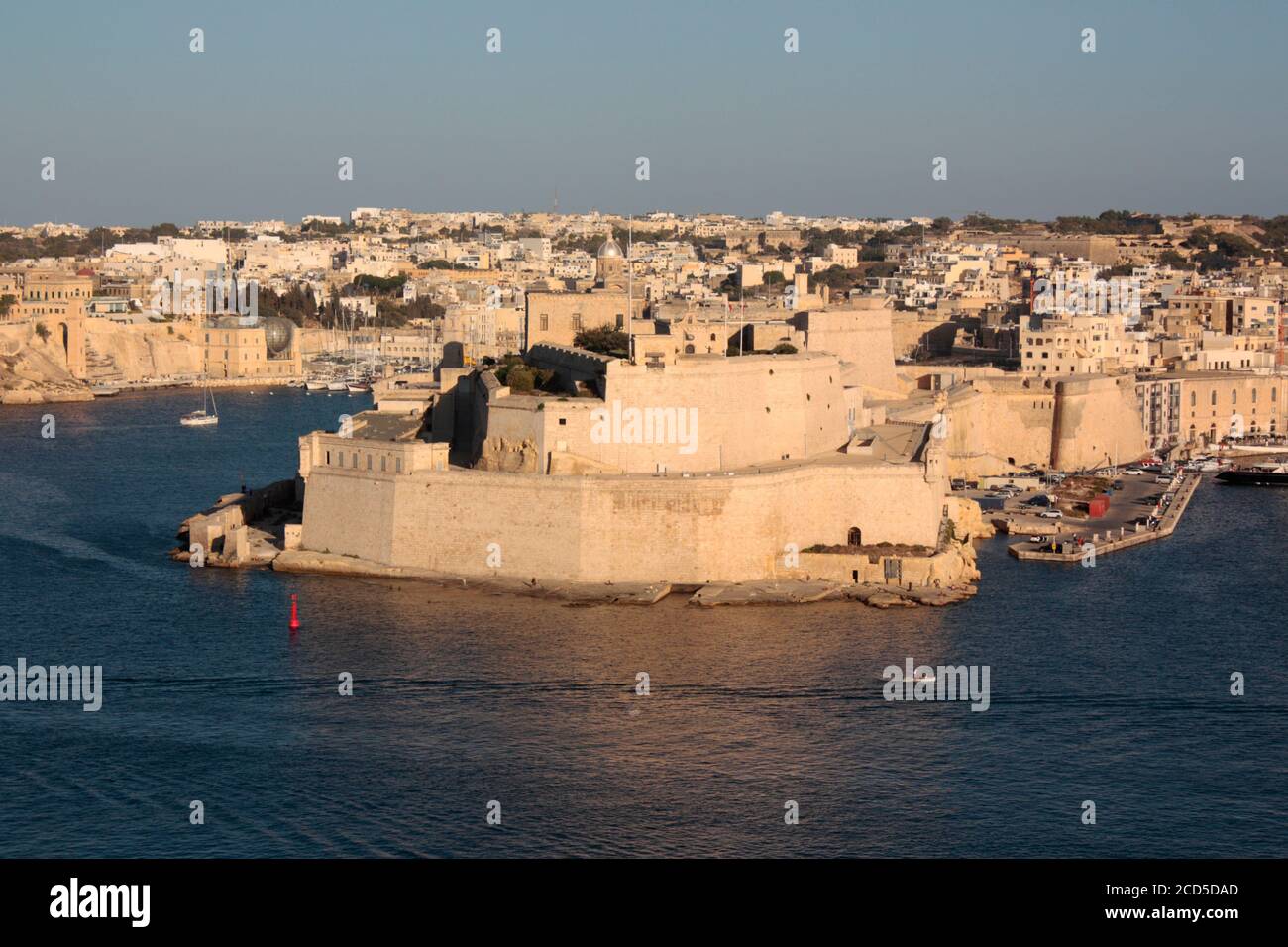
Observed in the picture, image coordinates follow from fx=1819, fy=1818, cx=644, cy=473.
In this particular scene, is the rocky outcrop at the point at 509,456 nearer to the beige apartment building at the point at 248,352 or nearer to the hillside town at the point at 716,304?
the hillside town at the point at 716,304

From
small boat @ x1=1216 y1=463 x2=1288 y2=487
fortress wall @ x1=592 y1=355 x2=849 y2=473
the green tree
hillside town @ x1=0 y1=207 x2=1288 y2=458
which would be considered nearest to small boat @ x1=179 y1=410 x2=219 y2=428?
hillside town @ x1=0 y1=207 x2=1288 y2=458

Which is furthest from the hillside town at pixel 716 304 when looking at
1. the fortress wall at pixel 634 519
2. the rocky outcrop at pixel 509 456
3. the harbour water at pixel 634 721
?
the harbour water at pixel 634 721

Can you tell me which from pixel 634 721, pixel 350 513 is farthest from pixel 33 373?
pixel 634 721

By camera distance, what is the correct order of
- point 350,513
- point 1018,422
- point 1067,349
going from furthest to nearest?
point 1067,349 → point 1018,422 → point 350,513

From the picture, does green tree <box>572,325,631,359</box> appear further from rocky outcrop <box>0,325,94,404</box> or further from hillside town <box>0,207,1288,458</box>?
rocky outcrop <box>0,325,94,404</box>

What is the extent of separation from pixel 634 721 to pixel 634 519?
4763 millimetres

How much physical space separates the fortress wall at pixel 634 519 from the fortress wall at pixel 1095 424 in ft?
29.9

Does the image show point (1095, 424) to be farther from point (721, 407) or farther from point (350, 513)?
point (350, 513)

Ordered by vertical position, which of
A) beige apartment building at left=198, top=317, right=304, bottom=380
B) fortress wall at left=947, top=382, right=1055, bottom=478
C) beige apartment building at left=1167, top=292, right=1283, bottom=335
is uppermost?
beige apartment building at left=1167, top=292, right=1283, bottom=335

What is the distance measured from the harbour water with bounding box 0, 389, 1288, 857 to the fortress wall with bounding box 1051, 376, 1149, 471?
747 cm

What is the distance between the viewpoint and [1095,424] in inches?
1118

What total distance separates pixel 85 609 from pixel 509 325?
52.9 feet

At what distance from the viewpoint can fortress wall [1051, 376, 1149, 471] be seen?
28.0 metres

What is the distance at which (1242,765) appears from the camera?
41.3ft
